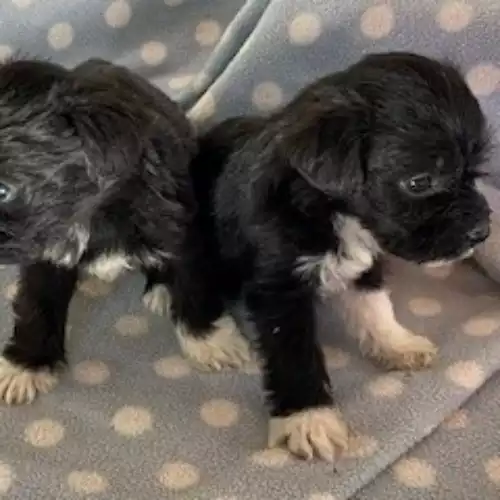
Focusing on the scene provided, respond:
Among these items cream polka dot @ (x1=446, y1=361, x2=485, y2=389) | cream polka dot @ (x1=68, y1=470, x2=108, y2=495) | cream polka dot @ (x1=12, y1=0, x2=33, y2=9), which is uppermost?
cream polka dot @ (x1=12, y1=0, x2=33, y2=9)

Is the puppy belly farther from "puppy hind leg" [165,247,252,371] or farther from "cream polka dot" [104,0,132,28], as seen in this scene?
"cream polka dot" [104,0,132,28]

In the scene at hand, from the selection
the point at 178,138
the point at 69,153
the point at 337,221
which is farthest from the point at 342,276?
the point at 69,153

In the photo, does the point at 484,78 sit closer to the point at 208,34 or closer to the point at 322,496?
the point at 208,34

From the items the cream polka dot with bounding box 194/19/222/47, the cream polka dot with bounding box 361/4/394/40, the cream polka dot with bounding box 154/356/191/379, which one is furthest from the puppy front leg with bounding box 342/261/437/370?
the cream polka dot with bounding box 194/19/222/47

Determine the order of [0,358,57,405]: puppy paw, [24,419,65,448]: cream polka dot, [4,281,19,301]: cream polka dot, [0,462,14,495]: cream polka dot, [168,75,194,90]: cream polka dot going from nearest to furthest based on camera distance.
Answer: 1. [0,462,14,495]: cream polka dot
2. [24,419,65,448]: cream polka dot
3. [0,358,57,405]: puppy paw
4. [4,281,19,301]: cream polka dot
5. [168,75,194,90]: cream polka dot

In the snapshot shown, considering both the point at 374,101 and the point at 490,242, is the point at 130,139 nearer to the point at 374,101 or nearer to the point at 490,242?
the point at 374,101

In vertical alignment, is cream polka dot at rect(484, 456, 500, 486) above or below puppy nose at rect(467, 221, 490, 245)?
below

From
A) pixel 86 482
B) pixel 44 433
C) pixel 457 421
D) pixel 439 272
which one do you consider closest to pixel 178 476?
pixel 86 482

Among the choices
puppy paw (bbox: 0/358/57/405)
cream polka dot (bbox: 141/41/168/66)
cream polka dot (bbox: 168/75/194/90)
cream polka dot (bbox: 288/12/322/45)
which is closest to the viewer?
puppy paw (bbox: 0/358/57/405)
